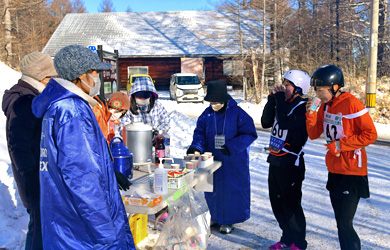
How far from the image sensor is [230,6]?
22.5m

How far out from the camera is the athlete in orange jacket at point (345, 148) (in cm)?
321

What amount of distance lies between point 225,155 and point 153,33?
29.0 m

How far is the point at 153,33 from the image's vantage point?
3189cm

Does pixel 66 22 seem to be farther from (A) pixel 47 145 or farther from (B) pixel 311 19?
(A) pixel 47 145

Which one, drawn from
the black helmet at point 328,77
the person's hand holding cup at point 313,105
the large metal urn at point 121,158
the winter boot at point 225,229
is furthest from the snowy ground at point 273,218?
the black helmet at point 328,77

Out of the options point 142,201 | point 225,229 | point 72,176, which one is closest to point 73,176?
point 72,176

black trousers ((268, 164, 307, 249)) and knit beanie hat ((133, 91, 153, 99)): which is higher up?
→ knit beanie hat ((133, 91, 153, 99))

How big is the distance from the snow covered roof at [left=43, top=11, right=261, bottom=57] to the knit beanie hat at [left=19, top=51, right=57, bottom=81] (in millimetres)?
23588

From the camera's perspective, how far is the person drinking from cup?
3945mm

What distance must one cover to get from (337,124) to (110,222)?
7.64 feet

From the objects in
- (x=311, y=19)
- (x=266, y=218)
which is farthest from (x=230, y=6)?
(x=266, y=218)

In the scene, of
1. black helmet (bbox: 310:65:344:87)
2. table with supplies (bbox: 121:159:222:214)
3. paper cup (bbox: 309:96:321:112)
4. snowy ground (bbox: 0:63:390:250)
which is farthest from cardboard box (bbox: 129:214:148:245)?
black helmet (bbox: 310:65:344:87)

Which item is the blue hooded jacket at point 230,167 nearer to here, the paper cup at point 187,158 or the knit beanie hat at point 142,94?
the paper cup at point 187,158

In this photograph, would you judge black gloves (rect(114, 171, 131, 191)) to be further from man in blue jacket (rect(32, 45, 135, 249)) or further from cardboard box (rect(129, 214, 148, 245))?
cardboard box (rect(129, 214, 148, 245))
